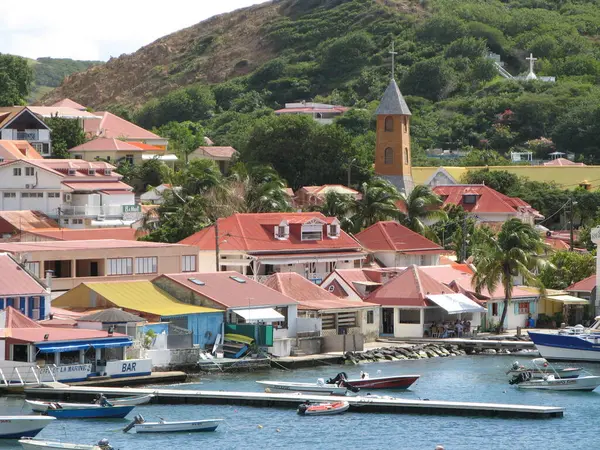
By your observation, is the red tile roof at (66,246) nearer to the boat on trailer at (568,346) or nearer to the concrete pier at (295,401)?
the concrete pier at (295,401)

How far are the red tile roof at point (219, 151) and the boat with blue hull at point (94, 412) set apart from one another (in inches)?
3045

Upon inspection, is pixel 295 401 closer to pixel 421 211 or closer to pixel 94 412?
pixel 94 412

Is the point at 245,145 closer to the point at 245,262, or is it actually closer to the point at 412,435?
the point at 245,262

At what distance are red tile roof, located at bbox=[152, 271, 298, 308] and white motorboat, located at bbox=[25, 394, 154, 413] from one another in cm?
1294

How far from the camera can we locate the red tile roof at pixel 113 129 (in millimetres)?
134875

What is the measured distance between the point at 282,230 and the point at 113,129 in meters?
57.4

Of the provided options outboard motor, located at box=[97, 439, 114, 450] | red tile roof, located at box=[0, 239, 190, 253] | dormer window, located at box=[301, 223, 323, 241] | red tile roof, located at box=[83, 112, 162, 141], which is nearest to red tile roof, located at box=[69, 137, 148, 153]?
red tile roof, located at box=[83, 112, 162, 141]

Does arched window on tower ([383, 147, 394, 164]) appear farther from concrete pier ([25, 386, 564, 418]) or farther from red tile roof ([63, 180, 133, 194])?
concrete pier ([25, 386, 564, 418])

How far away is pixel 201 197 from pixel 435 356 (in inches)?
967

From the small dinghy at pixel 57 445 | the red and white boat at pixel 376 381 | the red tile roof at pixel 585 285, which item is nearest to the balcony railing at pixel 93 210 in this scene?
the red tile roof at pixel 585 285

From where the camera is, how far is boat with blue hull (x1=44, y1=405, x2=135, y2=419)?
173 ft

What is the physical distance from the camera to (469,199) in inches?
4400

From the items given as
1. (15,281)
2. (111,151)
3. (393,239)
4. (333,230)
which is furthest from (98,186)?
(15,281)

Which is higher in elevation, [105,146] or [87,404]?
[105,146]
